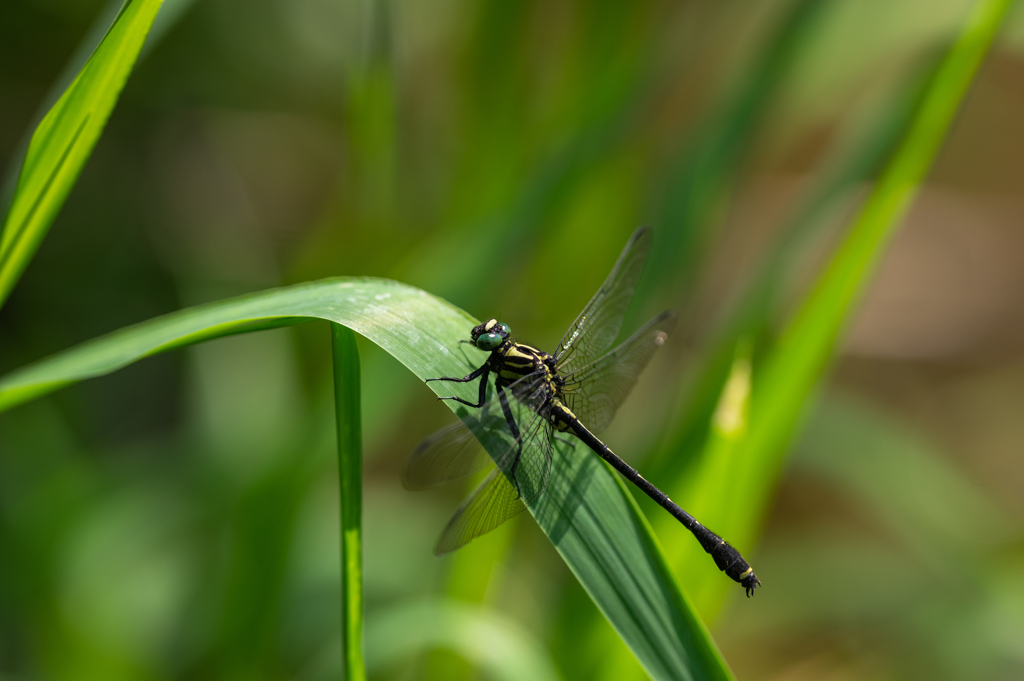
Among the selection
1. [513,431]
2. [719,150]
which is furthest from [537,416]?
[719,150]

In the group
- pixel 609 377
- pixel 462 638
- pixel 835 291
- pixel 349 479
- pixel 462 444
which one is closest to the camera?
pixel 349 479

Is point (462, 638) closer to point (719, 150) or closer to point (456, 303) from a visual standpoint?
point (456, 303)

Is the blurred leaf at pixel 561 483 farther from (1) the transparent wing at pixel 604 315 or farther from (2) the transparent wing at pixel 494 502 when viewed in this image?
(1) the transparent wing at pixel 604 315

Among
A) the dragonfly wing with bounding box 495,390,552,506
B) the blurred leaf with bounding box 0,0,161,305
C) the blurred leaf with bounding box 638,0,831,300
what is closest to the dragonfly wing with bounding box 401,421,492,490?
the dragonfly wing with bounding box 495,390,552,506

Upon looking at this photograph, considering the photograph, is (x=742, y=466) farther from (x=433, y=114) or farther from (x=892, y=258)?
(x=892, y=258)

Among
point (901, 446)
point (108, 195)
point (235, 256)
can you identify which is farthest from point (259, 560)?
point (901, 446)
